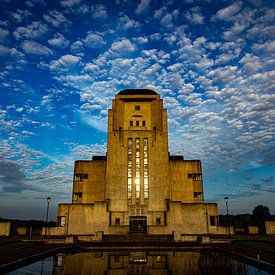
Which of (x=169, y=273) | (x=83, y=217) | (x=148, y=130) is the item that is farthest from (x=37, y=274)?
(x=148, y=130)

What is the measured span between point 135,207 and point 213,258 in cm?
3537

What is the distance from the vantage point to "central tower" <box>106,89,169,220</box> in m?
52.2

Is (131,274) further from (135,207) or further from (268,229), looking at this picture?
(268,229)

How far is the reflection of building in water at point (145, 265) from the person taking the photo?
16828 millimetres

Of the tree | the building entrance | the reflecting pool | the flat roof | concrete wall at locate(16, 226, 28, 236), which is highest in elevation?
the flat roof

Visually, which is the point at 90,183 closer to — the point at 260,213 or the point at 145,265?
the point at 145,265

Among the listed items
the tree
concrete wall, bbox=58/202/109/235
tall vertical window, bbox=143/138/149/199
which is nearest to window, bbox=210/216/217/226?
tall vertical window, bbox=143/138/149/199

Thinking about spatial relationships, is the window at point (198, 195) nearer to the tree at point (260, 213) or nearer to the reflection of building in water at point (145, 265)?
the reflection of building in water at point (145, 265)

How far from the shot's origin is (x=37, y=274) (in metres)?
16.1

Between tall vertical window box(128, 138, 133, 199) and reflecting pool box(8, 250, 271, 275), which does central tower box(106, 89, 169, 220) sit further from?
reflecting pool box(8, 250, 271, 275)

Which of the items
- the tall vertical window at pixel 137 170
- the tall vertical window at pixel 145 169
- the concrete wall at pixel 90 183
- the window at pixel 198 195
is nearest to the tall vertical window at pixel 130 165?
the tall vertical window at pixel 137 170

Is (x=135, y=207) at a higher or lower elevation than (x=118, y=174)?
lower

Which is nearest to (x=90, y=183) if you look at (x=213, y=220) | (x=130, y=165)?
(x=130, y=165)

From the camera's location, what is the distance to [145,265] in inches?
760
